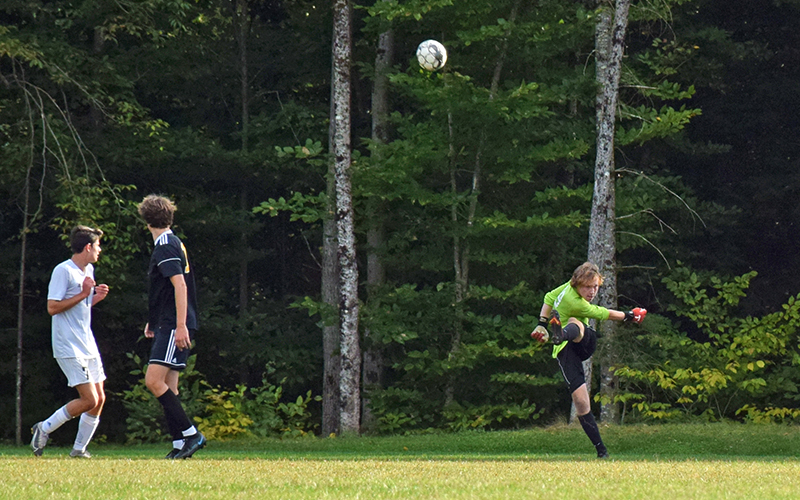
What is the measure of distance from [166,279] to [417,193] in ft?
Answer: 33.1

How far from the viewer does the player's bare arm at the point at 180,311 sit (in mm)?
8727

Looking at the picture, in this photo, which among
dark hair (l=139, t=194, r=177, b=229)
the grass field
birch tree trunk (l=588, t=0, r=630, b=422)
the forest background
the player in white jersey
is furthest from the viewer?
the forest background

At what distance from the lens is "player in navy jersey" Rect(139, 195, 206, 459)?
877cm

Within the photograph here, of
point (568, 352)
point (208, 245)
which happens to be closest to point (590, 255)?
point (568, 352)

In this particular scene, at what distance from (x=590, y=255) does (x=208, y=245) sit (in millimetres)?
9779

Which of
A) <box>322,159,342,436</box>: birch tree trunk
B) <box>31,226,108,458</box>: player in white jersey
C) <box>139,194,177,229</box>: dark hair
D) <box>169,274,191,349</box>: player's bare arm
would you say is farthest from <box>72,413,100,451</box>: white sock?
<box>322,159,342,436</box>: birch tree trunk

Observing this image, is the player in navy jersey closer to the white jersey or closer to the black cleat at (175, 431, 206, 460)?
the black cleat at (175, 431, 206, 460)

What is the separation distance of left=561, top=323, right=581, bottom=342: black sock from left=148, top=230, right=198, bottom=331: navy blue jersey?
338cm

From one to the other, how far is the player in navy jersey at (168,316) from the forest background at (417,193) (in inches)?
334

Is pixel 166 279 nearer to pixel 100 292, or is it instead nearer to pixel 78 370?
pixel 100 292

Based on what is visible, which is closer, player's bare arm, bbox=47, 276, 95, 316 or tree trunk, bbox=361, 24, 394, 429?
player's bare arm, bbox=47, 276, 95, 316

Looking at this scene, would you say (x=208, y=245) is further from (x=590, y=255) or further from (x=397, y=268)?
(x=590, y=255)

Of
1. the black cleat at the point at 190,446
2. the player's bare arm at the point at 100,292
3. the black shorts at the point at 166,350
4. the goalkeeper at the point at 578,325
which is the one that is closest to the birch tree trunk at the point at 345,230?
the goalkeeper at the point at 578,325

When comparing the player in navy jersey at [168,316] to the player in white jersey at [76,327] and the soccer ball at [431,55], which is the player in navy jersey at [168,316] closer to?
the player in white jersey at [76,327]
